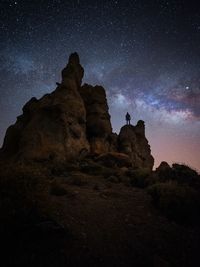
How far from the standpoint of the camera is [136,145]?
39.2 metres

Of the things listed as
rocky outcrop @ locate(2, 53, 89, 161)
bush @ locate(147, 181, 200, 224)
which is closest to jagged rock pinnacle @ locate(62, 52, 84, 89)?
rocky outcrop @ locate(2, 53, 89, 161)

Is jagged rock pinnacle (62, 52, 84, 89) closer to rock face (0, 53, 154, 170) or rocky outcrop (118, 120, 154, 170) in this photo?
rock face (0, 53, 154, 170)

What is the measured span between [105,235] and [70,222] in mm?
1276

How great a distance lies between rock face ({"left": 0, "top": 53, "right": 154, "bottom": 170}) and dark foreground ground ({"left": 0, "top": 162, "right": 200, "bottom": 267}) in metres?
15.4

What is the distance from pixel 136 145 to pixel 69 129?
1771 cm

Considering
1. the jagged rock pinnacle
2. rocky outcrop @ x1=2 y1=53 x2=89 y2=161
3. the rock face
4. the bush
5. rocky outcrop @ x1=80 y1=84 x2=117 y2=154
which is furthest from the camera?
the jagged rock pinnacle

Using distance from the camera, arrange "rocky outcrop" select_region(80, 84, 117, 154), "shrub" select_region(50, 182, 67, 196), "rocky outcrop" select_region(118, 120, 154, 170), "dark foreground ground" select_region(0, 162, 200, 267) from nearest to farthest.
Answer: "dark foreground ground" select_region(0, 162, 200, 267) < "shrub" select_region(50, 182, 67, 196) < "rocky outcrop" select_region(80, 84, 117, 154) < "rocky outcrop" select_region(118, 120, 154, 170)

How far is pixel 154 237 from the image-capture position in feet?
19.7

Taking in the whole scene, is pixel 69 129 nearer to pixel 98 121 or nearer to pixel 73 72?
pixel 98 121

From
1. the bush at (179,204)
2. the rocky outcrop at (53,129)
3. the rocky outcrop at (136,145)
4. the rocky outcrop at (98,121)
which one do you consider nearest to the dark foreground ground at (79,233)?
the bush at (179,204)

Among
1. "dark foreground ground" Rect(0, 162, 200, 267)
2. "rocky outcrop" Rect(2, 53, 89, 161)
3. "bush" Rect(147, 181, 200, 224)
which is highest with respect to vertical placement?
"rocky outcrop" Rect(2, 53, 89, 161)

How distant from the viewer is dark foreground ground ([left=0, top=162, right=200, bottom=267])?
4414mm

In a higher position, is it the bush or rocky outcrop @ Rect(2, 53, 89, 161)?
rocky outcrop @ Rect(2, 53, 89, 161)

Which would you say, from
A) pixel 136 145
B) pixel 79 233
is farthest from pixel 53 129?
pixel 79 233
